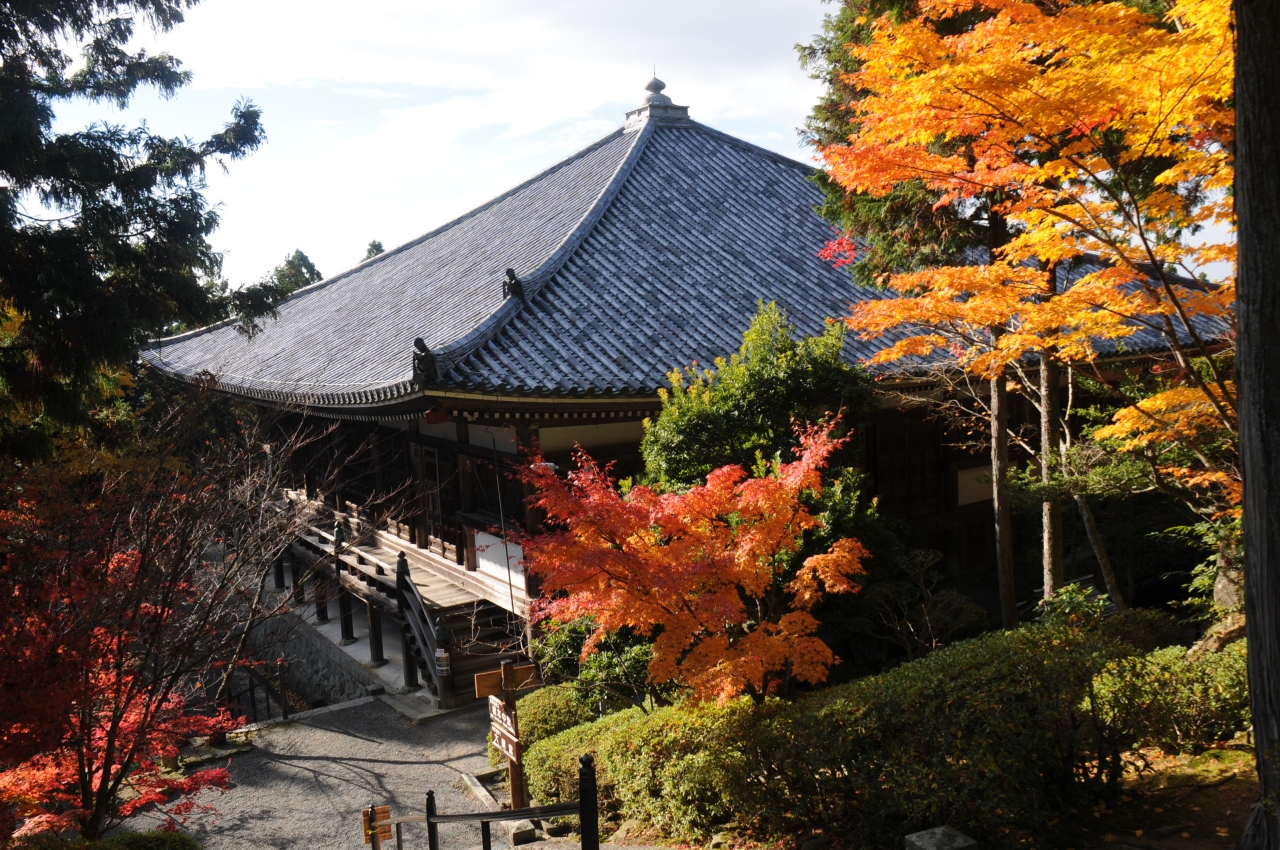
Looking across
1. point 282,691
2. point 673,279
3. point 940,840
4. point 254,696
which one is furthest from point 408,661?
point 940,840

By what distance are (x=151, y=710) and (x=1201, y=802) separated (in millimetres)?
8868

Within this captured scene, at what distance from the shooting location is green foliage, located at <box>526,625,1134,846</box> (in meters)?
5.32

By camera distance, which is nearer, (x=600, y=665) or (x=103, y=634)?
(x=103, y=634)

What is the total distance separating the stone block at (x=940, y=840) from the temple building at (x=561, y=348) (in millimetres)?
6158

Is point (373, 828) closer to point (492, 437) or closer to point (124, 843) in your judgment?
point (124, 843)

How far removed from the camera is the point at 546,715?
10625 millimetres

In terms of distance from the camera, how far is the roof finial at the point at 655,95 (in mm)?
18703

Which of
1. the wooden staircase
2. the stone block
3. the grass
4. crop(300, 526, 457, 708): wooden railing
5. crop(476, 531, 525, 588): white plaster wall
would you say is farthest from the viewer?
crop(300, 526, 457, 708): wooden railing

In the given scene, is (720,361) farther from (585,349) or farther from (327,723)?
(327,723)

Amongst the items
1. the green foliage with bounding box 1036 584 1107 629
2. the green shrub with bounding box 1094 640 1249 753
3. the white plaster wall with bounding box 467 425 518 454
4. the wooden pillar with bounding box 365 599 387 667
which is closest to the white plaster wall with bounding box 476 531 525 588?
the white plaster wall with bounding box 467 425 518 454

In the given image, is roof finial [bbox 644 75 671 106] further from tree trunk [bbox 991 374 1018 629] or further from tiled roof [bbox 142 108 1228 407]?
tree trunk [bbox 991 374 1018 629]

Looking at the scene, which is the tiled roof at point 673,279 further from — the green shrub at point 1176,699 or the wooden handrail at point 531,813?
the green shrub at point 1176,699

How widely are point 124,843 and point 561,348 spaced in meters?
6.61

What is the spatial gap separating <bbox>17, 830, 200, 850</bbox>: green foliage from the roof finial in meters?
15.8
